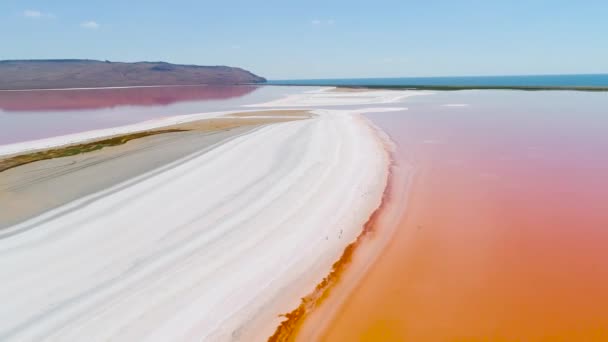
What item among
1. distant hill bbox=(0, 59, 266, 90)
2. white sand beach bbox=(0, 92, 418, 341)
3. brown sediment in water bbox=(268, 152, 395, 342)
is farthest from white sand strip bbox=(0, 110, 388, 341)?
distant hill bbox=(0, 59, 266, 90)

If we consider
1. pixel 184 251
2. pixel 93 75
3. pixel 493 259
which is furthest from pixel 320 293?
pixel 93 75

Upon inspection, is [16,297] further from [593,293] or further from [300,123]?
[300,123]

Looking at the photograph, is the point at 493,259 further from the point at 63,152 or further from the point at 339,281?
the point at 63,152

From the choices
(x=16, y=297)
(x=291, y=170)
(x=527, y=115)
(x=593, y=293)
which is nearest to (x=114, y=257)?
(x=16, y=297)

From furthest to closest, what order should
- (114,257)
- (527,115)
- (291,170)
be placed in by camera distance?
(527,115), (291,170), (114,257)

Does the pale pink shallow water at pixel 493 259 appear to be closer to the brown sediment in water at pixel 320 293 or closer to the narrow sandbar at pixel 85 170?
the brown sediment in water at pixel 320 293

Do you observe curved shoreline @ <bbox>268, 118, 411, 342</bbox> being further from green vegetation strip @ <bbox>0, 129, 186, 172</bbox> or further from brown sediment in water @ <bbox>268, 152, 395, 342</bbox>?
green vegetation strip @ <bbox>0, 129, 186, 172</bbox>
